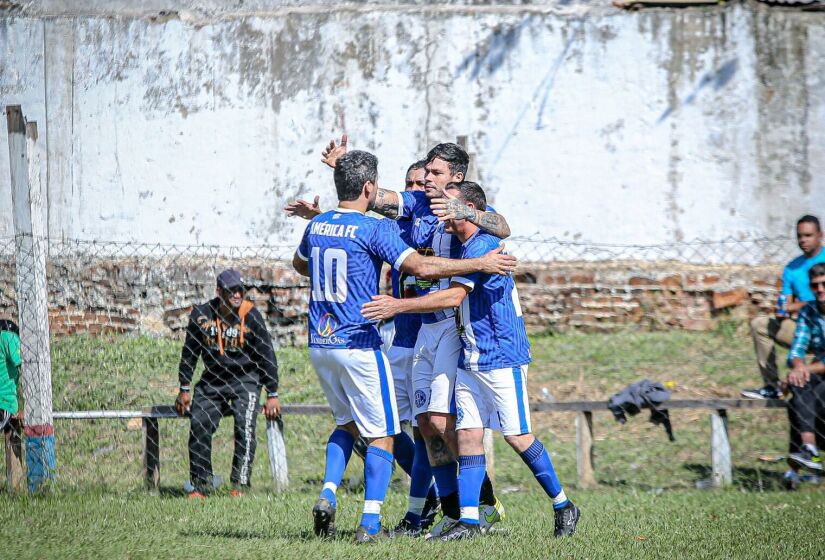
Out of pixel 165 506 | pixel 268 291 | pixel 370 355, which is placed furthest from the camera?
pixel 268 291

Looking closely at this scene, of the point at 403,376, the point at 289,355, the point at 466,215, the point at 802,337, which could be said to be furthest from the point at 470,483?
the point at 289,355

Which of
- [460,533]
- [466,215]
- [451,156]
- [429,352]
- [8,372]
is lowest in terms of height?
[460,533]

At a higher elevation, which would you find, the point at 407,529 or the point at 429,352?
the point at 429,352

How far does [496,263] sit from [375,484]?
1455mm

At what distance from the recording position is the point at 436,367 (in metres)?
6.18

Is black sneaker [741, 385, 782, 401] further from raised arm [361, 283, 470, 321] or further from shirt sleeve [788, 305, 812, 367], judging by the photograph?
raised arm [361, 283, 470, 321]

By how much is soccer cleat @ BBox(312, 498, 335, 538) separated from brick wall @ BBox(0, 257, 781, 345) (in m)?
6.63

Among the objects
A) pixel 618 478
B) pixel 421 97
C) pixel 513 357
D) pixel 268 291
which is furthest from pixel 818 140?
pixel 513 357

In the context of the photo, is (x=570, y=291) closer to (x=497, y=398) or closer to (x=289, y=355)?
(x=289, y=355)

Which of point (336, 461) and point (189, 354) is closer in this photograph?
point (336, 461)

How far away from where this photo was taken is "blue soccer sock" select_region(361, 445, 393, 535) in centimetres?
571

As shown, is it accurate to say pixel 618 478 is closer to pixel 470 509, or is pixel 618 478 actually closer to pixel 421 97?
pixel 470 509

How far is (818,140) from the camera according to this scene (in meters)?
12.9

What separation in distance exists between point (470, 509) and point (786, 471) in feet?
14.0
